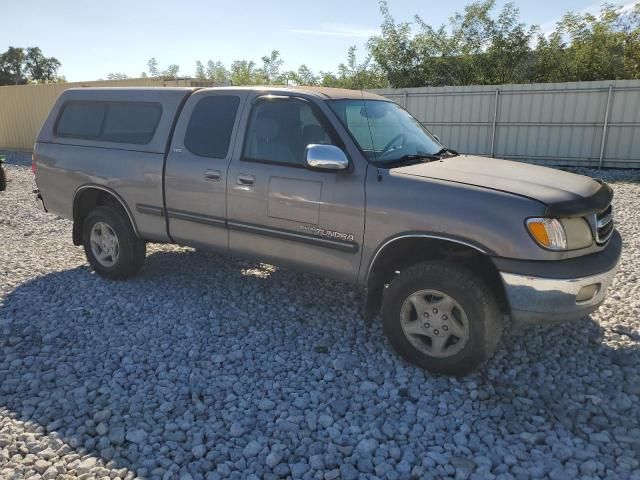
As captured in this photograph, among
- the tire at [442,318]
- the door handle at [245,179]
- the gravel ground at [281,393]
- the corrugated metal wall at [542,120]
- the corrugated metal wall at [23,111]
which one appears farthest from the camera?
the corrugated metal wall at [23,111]

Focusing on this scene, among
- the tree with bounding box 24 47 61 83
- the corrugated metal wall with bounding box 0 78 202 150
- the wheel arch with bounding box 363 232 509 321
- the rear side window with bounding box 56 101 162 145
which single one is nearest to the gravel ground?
the wheel arch with bounding box 363 232 509 321

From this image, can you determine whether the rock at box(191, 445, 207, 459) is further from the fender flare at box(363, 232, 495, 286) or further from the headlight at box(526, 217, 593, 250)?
the headlight at box(526, 217, 593, 250)

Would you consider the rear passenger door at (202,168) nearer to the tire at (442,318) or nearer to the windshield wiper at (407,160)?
the windshield wiper at (407,160)

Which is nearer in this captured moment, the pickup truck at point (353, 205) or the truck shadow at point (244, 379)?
the truck shadow at point (244, 379)

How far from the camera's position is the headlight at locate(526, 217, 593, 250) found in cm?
310

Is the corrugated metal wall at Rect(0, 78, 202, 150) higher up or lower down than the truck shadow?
higher up

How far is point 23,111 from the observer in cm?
2003

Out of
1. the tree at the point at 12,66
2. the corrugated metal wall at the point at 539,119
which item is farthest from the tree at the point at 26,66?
the corrugated metal wall at the point at 539,119

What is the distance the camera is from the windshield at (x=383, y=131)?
3.92 m

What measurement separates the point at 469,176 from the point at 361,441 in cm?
191

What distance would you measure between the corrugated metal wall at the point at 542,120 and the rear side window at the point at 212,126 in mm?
11698

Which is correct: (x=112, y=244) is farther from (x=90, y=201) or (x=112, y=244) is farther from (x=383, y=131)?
(x=383, y=131)

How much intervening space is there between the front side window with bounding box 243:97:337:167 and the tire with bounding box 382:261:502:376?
4.15 feet

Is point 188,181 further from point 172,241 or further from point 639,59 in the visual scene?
point 639,59
